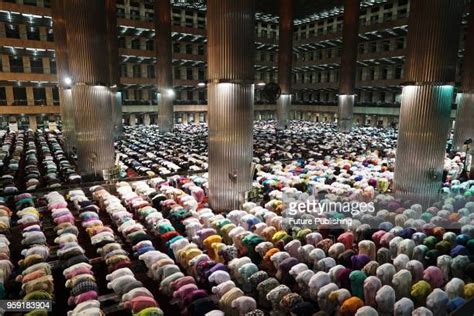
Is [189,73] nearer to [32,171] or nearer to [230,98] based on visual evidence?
[32,171]

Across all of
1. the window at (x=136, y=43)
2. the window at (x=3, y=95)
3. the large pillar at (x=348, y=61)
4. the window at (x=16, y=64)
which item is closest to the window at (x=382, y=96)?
the large pillar at (x=348, y=61)

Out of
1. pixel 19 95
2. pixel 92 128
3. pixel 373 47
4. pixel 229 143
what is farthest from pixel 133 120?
pixel 229 143

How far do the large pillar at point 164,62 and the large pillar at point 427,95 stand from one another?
2328 centimetres

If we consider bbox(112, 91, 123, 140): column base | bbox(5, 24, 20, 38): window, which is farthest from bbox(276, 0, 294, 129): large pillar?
bbox(5, 24, 20, 38): window

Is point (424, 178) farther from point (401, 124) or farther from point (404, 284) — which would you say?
point (404, 284)

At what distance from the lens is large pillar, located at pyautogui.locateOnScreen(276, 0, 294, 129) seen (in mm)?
32562

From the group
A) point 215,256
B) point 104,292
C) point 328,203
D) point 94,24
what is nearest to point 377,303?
point 215,256

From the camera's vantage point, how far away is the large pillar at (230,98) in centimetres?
1062

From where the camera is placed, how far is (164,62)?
3062 centimetres

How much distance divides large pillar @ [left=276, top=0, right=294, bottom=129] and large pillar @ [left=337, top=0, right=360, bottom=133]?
5425 millimetres

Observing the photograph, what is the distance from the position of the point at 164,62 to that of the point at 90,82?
55.7 feet

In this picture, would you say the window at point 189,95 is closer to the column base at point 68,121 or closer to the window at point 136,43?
the window at point 136,43

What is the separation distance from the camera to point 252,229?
29.3 feet

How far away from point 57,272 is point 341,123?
29.1 m
